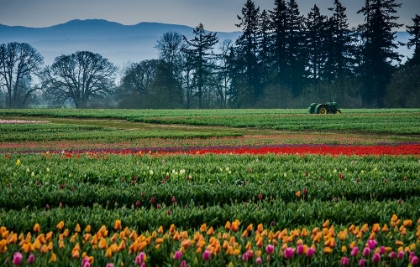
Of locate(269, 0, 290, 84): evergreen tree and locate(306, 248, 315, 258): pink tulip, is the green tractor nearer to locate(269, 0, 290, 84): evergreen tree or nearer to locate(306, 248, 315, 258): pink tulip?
locate(269, 0, 290, 84): evergreen tree

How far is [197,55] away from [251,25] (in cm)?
1035

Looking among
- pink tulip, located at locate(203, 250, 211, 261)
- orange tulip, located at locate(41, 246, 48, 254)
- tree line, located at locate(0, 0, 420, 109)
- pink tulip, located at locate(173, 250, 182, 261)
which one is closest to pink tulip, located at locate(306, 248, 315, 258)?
pink tulip, located at locate(203, 250, 211, 261)

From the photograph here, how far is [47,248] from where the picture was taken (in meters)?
4.36

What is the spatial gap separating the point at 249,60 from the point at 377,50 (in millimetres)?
20129

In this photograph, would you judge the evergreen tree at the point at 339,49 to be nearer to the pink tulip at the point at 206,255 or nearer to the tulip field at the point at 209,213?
the tulip field at the point at 209,213

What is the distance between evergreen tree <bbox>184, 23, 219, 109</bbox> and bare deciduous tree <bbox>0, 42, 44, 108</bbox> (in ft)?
88.3

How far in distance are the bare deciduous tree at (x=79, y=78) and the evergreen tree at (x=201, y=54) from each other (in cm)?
1457

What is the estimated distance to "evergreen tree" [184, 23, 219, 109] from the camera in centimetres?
8325

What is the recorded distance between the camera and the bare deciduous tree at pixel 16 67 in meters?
85.8

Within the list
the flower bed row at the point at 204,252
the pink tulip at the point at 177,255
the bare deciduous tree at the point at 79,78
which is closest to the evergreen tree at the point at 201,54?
the bare deciduous tree at the point at 79,78

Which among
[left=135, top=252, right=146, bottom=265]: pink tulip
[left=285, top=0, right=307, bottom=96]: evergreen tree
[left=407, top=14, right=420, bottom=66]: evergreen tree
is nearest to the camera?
[left=135, top=252, right=146, bottom=265]: pink tulip

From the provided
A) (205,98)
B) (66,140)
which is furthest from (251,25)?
(66,140)

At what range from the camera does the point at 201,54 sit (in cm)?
8431

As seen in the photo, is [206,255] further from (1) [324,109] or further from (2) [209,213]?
(1) [324,109]
